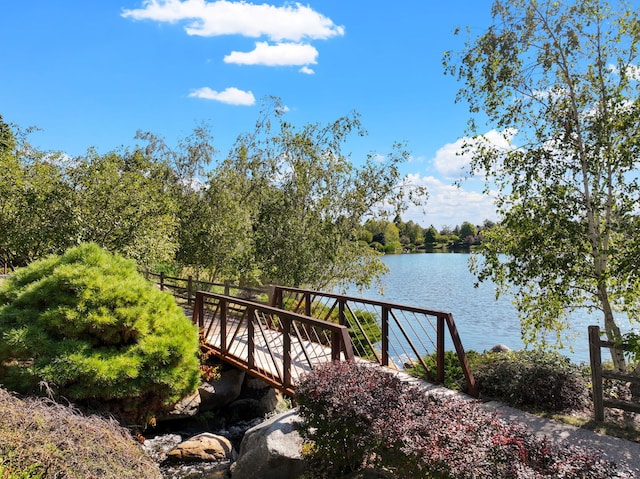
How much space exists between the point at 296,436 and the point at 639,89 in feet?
21.4

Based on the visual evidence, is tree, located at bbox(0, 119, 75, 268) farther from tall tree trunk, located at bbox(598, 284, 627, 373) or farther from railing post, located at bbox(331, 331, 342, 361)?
tall tree trunk, located at bbox(598, 284, 627, 373)

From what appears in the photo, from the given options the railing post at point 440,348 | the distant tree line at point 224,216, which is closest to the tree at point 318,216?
the distant tree line at point 224,216

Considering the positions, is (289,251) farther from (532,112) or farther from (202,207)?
(532,112)

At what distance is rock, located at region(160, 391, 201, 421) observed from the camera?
823 centimetres

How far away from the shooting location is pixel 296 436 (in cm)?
552

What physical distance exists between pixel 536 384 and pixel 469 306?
695 inches

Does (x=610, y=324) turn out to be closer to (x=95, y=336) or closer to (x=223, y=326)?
(x=223, y=326)

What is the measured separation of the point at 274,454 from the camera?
17.4 feet

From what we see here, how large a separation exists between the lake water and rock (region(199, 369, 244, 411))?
6956mm

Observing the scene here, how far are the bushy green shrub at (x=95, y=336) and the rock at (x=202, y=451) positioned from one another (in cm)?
74

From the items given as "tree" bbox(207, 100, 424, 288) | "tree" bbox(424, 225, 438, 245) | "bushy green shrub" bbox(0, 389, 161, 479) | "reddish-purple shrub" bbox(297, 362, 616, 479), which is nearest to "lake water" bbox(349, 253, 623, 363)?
"tree" bbox(207, 100, 424, 288)

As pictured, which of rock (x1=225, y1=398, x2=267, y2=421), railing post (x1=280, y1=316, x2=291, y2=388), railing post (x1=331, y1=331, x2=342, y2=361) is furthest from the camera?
rock (x1=225, y1=398, x2=267, y2=421)

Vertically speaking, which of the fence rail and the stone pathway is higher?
the fence rail

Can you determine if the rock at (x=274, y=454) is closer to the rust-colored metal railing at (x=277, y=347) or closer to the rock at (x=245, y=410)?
the rust-colored metal railing at (x=277, y=347)
